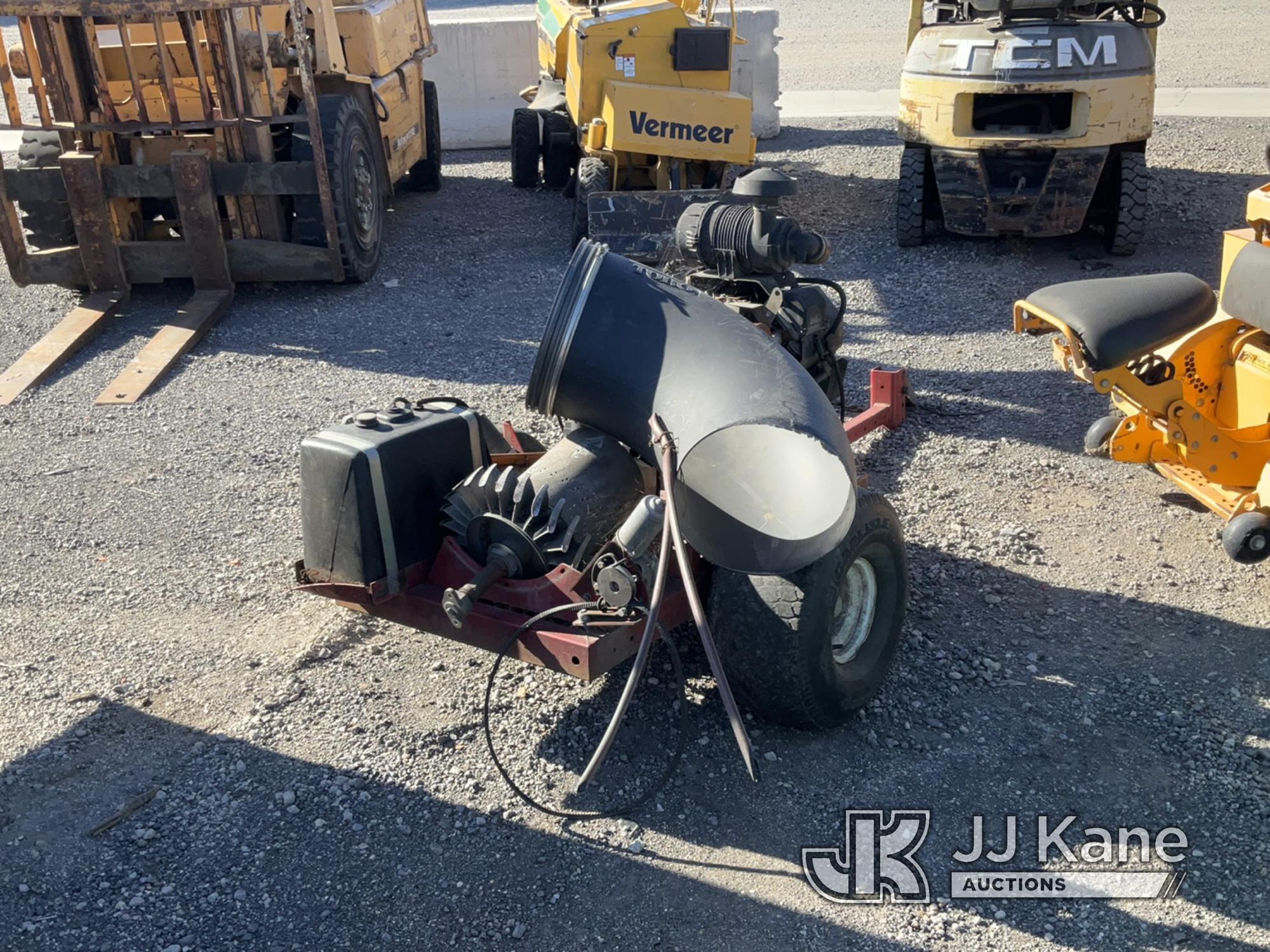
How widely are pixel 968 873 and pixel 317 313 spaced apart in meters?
5.70

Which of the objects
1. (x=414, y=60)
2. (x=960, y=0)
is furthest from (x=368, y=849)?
(x=414, y=60)

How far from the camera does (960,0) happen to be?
8.66 metres

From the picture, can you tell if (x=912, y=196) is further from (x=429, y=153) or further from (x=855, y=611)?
(x=855, y=611)

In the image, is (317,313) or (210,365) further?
(317,313)

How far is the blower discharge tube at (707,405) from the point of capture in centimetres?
314

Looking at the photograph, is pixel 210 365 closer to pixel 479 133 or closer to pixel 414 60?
pixel 414 60

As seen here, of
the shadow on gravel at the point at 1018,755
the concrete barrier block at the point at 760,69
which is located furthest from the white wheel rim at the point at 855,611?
the concrete barrier block at the point at 760,69

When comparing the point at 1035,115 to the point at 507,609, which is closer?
the point at 507,609

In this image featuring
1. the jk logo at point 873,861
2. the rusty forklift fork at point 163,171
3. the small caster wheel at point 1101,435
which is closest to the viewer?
the jk logo at point 873,861

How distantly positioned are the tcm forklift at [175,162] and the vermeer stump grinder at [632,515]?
147 inches

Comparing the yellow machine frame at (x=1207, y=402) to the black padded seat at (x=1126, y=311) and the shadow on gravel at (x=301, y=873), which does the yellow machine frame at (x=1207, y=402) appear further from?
the shadow on gravel at (x=301, y=873)

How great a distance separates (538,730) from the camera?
3.54m

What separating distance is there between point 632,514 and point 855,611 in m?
0.90

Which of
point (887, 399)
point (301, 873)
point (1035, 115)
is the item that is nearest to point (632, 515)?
point (301, 873)
